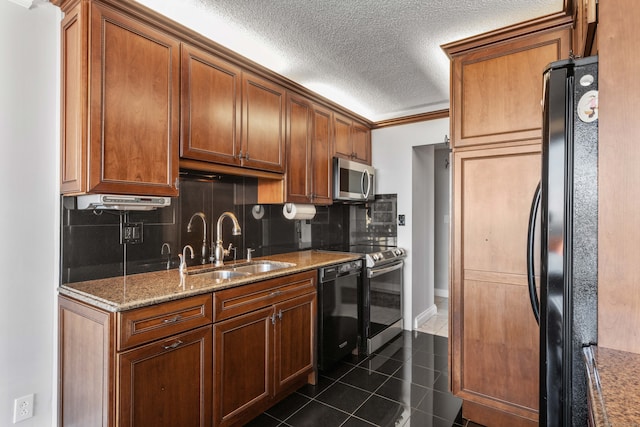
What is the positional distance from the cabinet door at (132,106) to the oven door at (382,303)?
2.01 metres

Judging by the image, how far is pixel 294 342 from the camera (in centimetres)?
238

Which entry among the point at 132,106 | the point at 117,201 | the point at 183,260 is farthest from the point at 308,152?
the point at 117,201

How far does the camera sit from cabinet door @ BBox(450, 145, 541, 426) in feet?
6.49

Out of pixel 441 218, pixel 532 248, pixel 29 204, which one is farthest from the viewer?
pixel 441 218

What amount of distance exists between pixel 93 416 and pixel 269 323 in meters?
0.97

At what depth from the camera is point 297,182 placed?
2.94 m

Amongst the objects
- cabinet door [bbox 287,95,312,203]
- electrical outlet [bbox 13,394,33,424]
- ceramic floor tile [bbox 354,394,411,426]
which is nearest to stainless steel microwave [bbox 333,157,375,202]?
cabinet door [bbox 287,95,312,203]

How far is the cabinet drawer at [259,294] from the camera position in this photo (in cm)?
187

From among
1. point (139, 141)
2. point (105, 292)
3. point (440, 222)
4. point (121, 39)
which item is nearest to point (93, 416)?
point (105, 292)

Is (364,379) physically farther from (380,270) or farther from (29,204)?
(29,204)

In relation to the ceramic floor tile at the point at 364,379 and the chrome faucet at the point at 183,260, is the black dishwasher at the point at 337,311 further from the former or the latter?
the chrome faucet at the point at 183,260

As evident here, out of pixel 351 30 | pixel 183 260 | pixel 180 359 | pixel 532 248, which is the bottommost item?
pixel 180 359

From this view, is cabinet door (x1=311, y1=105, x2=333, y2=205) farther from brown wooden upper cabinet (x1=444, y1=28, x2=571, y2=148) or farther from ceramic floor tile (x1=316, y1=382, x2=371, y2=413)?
ceramic floor tile (x1=316, y1=382, x2=371, y2=413)

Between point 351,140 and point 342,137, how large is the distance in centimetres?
18
